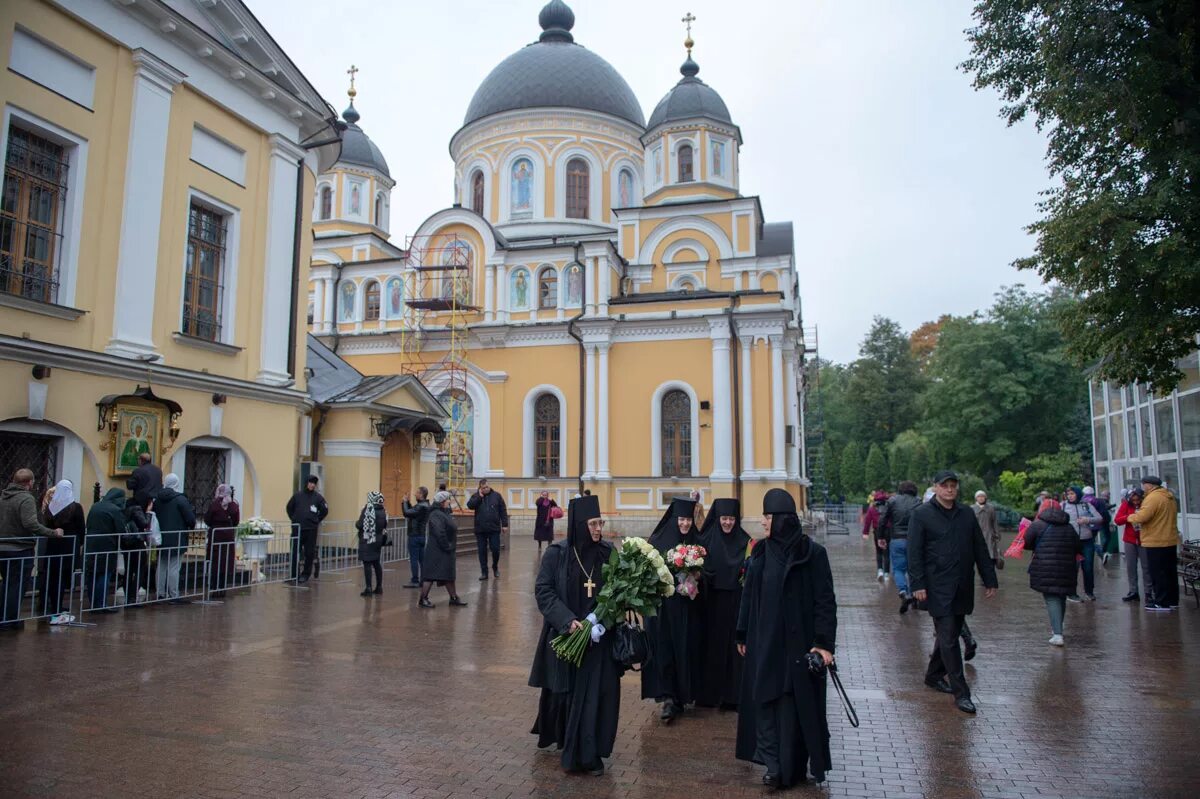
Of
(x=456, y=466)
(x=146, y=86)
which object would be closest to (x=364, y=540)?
(x=146, y=86)

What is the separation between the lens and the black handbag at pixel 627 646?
5.34 meters

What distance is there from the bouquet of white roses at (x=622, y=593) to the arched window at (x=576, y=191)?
30772 millimetres

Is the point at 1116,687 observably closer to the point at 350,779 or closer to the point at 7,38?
the point at 350,779

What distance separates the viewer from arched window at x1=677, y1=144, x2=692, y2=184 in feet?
104

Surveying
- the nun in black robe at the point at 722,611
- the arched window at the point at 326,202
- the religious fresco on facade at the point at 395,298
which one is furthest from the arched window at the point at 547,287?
the nun in black robe at the point at 722,611

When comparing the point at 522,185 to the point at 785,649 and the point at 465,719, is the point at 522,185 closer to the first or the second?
the point at 465,719

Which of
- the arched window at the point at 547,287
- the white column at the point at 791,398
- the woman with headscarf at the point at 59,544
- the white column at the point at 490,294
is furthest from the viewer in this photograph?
the white column at the point at 490,294

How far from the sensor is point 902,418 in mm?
60125

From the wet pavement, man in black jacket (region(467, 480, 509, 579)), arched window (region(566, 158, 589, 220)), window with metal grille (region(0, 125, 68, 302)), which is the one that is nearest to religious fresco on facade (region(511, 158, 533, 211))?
arched window (region(566, 158, 589, 220))

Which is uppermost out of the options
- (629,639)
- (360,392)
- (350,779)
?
(360,392)

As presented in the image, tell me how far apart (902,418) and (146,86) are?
182ft

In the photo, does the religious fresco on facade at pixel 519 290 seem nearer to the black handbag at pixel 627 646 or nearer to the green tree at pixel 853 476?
the black handbag at pixel 627 646

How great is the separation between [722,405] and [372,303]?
46.8 ft

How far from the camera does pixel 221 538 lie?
504 inches
